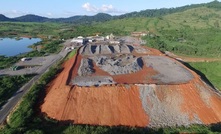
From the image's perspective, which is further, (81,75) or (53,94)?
(81,75)

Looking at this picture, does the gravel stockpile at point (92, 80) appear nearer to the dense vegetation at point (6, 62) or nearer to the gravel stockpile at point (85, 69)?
the gravel stockpile at point (85, 69)

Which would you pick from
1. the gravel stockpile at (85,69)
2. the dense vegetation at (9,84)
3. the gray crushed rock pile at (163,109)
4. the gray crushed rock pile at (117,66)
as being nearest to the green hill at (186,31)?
the gray crushed rock pile at (117,66)

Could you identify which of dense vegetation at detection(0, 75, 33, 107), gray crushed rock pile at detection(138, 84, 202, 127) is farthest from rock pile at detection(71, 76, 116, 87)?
dense vegetation at detection(0, 75, 33, 107)

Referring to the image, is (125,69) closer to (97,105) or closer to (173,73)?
(173,73)

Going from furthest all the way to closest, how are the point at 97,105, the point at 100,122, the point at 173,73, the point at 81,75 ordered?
the point at 173,73 → the point at 81,75 → the point at 97,105 → the point at 100,122

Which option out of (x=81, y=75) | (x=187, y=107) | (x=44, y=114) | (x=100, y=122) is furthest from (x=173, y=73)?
(x=44, y=114)

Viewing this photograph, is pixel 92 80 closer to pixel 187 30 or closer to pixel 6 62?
pixel 6 62

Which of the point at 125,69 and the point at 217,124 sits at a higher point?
the point at 125,69
